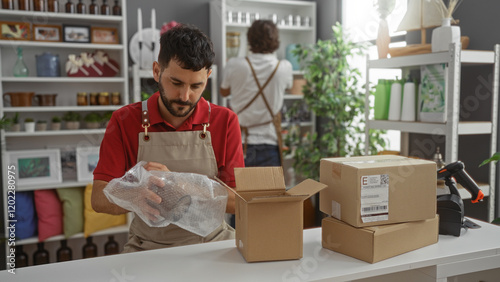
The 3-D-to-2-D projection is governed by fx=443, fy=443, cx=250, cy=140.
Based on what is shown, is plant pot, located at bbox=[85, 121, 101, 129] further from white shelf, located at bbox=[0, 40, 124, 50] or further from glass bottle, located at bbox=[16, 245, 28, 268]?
glass bottle, located at bbox=[16, 245, 28, 268]

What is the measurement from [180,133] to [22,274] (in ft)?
2.23

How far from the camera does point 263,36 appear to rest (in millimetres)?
2973

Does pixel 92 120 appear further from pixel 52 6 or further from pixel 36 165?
pixel 52 6

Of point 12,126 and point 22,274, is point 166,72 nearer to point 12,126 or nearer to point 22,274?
point 22,274

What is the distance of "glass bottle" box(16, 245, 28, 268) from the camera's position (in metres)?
3.22

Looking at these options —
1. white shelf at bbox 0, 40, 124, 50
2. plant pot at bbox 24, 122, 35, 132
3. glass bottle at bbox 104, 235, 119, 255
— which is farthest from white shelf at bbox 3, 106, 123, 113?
glass bottle at bbox 104, 235, 119, 255

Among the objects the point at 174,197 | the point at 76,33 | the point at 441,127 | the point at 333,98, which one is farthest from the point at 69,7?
the point at 441,127

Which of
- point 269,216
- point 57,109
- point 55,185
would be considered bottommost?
point 55,185

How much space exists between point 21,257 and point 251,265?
266cm

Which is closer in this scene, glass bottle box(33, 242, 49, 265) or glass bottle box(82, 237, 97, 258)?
glass bottle box(33, 242, 49, 265)

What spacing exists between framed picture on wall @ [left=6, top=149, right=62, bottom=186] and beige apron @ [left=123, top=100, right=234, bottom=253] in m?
1.90

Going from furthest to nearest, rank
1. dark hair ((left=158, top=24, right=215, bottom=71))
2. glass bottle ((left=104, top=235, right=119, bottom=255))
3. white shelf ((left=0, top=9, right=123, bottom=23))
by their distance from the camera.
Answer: glass bottle ((left=104, top=235, right=119, bottom=255)), white shelf ((left=0, top=9, right=123, bottom=23)), dark hair ((left=158, top=24, right=215, bottom=71))

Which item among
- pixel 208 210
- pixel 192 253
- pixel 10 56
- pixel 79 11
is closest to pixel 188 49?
pixel 208 210

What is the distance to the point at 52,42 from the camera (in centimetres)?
326
